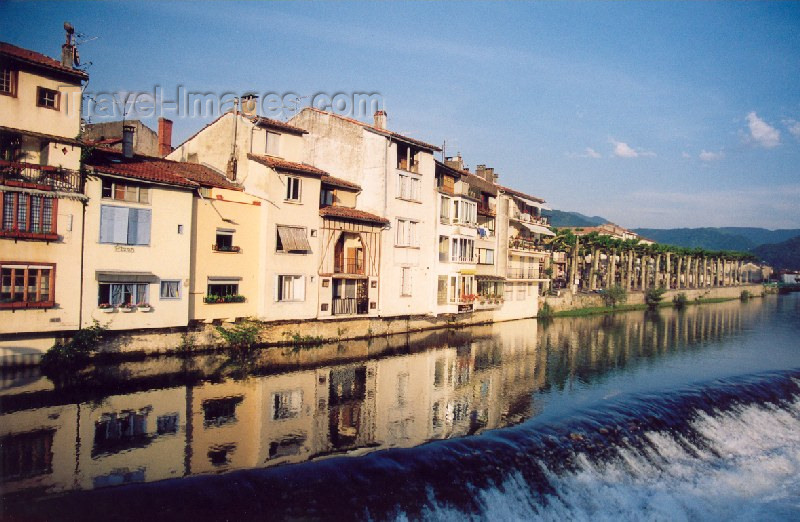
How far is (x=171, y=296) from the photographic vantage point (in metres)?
28.9

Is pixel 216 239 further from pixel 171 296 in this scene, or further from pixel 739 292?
pixel 739 292

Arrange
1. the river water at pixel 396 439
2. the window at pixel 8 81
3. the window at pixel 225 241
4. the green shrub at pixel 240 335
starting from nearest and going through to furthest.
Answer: the river water at pixel 396 439, the window at pixel 8 81, the green shrub at pixel 240 335, the window at pixel 225 241

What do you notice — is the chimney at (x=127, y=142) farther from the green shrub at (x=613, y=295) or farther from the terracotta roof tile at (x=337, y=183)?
the green shrub at (x=613, y=295)

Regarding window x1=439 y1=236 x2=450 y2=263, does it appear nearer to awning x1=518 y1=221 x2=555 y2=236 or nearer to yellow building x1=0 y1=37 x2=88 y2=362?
awning x1=518 y1=221 x2=555 y2=236

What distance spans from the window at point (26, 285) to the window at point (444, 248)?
28.6 meters

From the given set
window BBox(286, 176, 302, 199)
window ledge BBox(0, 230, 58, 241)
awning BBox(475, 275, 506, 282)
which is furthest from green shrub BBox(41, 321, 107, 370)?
awning BBox(475, 275, 506, 282)

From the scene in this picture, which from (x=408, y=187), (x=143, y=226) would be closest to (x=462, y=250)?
(x=408, y=187)

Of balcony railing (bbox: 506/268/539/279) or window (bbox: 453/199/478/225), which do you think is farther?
balcony railing (bbox: 506/268/539/279)

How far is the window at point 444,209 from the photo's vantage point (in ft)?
148

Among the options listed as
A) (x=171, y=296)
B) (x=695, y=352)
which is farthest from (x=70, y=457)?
(x=695, y=352)

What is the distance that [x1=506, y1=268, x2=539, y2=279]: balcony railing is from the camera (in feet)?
176

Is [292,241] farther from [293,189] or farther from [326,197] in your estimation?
[326,197]

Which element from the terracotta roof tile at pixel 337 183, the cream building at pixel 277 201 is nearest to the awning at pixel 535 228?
the terracotta roof tile at pixel 337 183

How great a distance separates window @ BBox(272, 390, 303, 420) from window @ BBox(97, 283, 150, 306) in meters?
9.90
